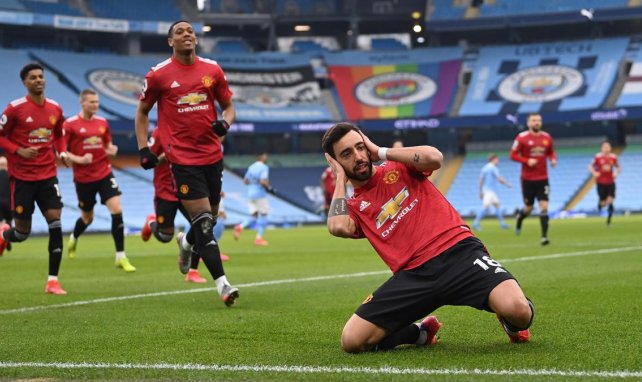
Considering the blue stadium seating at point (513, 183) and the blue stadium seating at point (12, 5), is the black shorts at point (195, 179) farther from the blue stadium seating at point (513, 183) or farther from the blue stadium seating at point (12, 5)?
the blue stadium seating at point (12, 5)

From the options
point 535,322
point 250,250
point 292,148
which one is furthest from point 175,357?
point 292,148

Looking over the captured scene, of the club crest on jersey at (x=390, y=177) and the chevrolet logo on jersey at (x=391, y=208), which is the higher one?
the club crest on jersey at (x=390, y=177)

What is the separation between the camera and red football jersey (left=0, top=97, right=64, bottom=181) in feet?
35.0

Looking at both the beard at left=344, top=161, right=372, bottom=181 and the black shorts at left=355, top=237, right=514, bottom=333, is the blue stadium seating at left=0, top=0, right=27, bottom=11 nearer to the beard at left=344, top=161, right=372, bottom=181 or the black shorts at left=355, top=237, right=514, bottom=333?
the beard at left=344, top=161, right=372, bottom=181

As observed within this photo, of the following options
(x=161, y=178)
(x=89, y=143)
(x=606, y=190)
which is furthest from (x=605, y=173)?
(x=161, y=178)

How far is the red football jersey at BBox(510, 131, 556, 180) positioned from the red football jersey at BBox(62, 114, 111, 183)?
8203mm

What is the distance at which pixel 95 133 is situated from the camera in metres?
14.4

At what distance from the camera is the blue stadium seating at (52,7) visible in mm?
51656

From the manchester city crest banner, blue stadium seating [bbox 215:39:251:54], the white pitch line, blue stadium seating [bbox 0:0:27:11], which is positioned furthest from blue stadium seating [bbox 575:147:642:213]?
the white pitch line

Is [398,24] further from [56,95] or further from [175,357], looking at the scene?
[175,357]

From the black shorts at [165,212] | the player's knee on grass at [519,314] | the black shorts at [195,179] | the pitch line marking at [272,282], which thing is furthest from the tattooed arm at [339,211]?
the black shorts at [165,212]

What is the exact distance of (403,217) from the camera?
19.9ft

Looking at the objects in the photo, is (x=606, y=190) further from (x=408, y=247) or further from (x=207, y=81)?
(x=408, y=247)

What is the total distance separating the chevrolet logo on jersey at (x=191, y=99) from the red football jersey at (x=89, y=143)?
5678mm
